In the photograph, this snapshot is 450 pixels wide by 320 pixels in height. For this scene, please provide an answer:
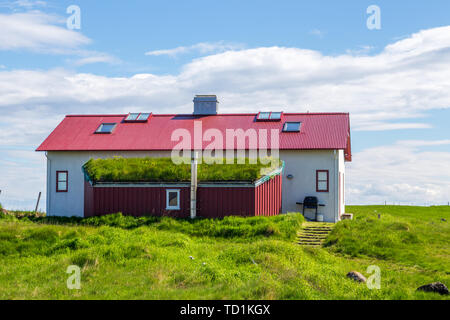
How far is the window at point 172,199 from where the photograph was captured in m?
24.3

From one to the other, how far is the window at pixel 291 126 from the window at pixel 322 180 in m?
3.28

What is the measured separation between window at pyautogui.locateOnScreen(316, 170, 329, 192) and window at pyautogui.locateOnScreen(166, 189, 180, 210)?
26.1ft

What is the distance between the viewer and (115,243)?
16.4 meters

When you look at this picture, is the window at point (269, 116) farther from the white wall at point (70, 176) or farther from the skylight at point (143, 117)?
the skylight at point (143, 117)

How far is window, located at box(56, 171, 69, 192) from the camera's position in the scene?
1169 inches

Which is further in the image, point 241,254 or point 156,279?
point 241,254

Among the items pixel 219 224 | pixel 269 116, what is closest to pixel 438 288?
pixel 219 224

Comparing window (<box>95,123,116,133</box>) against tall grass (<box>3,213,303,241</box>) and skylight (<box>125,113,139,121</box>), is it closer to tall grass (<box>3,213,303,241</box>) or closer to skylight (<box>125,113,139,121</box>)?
skylight (<box>125,113,139,121</box>)

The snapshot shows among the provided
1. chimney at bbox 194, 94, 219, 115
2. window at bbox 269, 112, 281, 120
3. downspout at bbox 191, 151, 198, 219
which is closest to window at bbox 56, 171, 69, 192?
chimney at bbox 194, 94, 219, 115

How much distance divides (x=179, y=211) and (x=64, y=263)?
10191 mm

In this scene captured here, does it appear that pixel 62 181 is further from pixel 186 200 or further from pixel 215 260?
pixel 215 260

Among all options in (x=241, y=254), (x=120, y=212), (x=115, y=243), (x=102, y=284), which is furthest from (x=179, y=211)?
(x=102, y=284)

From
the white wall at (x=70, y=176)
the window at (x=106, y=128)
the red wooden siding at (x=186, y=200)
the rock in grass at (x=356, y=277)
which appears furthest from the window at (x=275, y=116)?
A: the rock in grass at (x=356, y=277)
